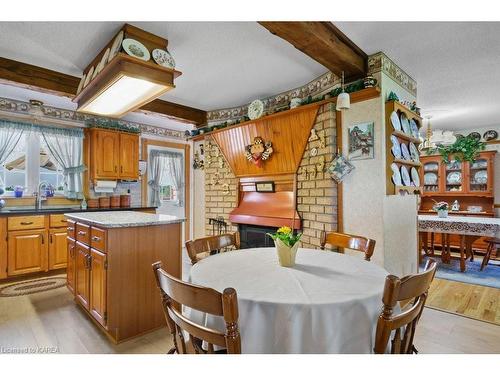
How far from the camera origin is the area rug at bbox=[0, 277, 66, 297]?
9.69ft

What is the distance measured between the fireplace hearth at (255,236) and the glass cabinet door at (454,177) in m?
4.32

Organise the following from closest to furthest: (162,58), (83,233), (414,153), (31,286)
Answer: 1. (162,58)
2. (83,233)
3. (414,153)
4. (31,286)

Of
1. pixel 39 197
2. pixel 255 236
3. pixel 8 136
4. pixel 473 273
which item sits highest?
pixel 8 136

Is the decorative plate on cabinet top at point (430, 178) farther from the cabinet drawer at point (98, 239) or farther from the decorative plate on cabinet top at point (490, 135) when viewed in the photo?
the cabinet drawer at point (98, 239)

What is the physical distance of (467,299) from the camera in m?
2.78

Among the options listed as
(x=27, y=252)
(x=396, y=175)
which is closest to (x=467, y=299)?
(x=396, y=175)

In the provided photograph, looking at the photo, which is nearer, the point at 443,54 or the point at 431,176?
the point at 443,54

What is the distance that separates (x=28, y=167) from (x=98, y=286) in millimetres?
2994

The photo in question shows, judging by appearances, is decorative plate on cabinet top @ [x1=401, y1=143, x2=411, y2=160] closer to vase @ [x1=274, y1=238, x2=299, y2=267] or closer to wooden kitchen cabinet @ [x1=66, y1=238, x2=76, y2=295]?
vase @ [x1=274, y1=238, x2=299, y2=267]

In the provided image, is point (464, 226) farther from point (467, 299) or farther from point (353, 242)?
point (353, 242)

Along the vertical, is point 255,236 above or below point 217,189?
below

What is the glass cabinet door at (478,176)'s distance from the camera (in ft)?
16.5

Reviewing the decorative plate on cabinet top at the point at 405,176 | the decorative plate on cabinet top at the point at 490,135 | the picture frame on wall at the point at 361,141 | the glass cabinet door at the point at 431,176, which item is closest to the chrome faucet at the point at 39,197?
the picture frame on wall at the point at 361,141

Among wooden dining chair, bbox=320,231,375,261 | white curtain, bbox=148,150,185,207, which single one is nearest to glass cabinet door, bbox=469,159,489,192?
wooden dining chair, bbox=320,231,375,261
